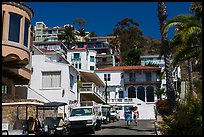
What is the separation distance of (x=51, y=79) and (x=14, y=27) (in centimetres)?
1213

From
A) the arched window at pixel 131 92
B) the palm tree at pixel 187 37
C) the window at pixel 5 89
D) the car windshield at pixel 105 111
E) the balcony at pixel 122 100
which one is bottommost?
the car windshield at pixel 105 111

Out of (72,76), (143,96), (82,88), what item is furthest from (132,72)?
(72,76)

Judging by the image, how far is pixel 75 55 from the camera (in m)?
73.4

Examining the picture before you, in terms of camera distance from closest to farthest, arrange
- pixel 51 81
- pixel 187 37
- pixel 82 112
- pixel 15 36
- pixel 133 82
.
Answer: pixel 187 37 → pixel 15 36 → pixel 82 112 → pixel 51 81 → pixel 133 82

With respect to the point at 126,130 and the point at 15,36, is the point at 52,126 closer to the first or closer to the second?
the point at 126,130

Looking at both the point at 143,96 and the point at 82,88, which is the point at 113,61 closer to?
the point at 143,96

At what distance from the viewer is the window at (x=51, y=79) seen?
105 feet

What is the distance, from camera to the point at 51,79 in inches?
1276

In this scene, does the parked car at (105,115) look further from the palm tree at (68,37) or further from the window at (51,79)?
the palm tree at (68,37)

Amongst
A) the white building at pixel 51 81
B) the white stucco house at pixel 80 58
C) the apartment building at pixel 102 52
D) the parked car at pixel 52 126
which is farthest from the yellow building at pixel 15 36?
the apartment building at pixel 102 52

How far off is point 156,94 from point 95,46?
147 ft

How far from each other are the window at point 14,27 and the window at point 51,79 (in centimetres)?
1149

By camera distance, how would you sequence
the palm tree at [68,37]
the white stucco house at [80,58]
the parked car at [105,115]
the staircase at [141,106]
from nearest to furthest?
1. the parked car at [105,115]
2. the staircase at [141,106]
3. the white stucco house at [80,58]
4. the palm tree at [68,37]

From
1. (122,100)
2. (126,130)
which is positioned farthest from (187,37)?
(122,100)
